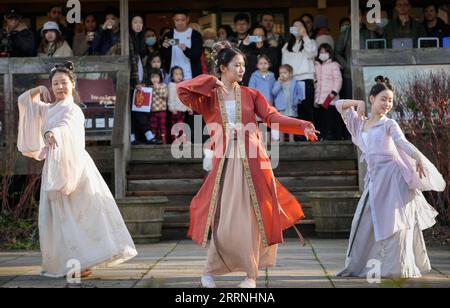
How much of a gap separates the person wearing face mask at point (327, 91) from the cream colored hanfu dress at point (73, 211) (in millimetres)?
6168

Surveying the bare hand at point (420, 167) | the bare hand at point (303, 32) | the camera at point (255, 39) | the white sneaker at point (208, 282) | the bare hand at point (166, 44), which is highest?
the bare hand at point (303, 32)

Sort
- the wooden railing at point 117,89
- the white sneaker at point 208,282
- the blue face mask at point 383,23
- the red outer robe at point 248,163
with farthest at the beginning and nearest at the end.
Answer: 1. the blue face mask at point 383,23
2. the wooden railing at point 117,89
3. the red outer robe at point 248,163
4. the white sneaker at point 208,282

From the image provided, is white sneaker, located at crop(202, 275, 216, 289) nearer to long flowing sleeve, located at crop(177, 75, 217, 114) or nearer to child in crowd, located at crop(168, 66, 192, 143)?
long flowing sleeve, located at crop(177, 75, 217, 114)

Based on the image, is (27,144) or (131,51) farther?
(131,51)

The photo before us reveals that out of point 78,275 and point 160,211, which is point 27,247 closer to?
point 160,211

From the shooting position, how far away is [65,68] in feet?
30.2

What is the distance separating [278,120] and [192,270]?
1821 millimetres

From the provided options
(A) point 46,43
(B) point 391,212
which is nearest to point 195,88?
(B) point 391,212

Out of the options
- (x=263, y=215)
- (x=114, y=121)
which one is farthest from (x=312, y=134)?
(x=114, y=121)

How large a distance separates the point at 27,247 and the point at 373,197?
5086mm

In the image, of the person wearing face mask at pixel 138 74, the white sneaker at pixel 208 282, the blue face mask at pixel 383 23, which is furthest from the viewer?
the blue face mask at pixel 383 23

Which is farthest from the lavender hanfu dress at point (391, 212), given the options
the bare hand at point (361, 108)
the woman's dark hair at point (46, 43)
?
the woman's dark hair at point (46, 43)

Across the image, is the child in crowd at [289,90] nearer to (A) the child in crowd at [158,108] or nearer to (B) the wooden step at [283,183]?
(B) the wooden step at [283,183]

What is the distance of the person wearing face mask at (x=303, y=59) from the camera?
48.7ft
